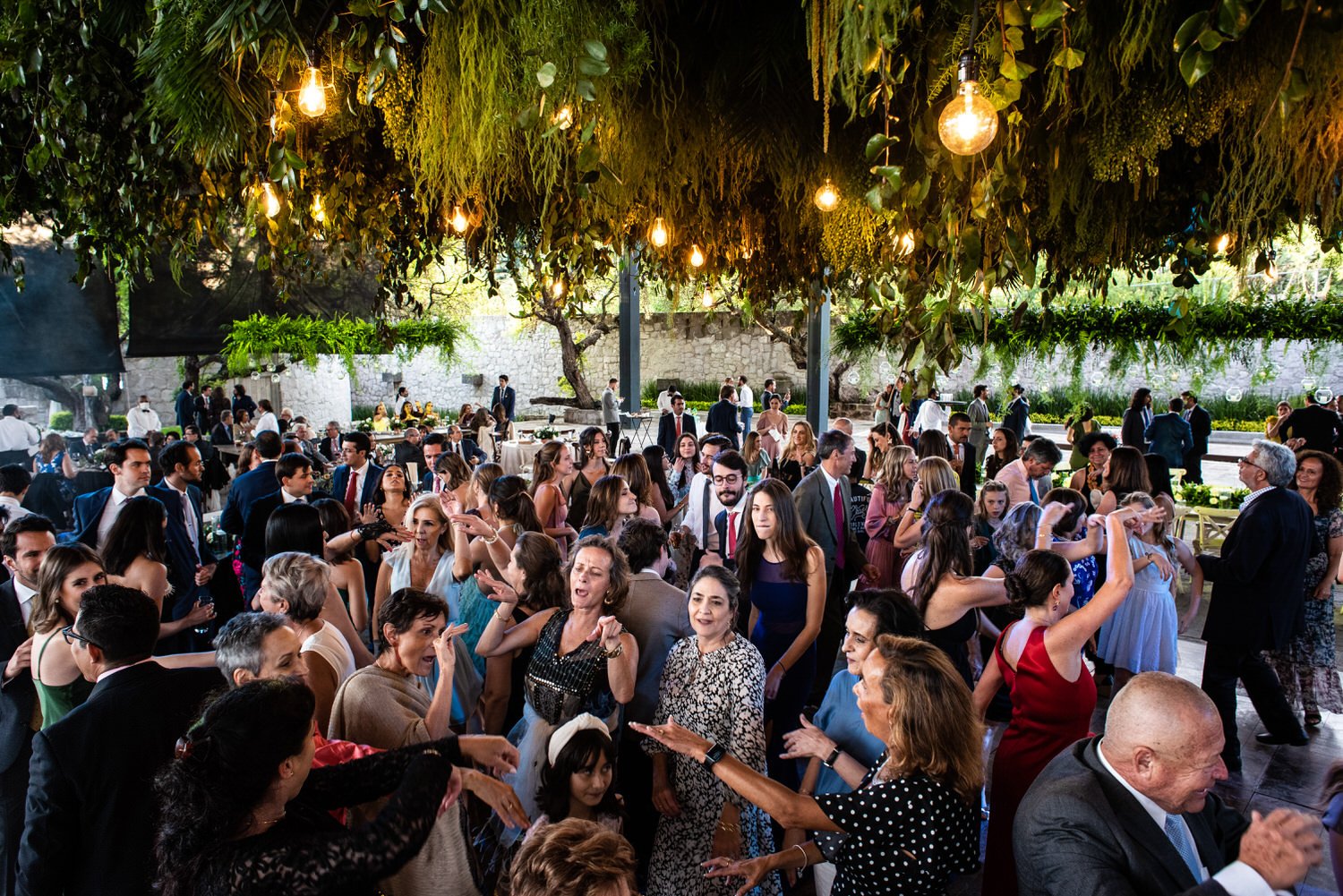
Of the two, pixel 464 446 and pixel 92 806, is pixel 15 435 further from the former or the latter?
pixel 92 806

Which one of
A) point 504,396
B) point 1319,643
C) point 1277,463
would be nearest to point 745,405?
point 504,396

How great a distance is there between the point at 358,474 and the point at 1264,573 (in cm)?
537

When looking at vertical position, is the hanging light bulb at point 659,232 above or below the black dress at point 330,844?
above

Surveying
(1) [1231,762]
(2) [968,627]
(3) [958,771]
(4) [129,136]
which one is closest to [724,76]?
Result: (3) [958,771]

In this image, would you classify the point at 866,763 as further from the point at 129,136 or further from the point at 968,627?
the point at 129,136

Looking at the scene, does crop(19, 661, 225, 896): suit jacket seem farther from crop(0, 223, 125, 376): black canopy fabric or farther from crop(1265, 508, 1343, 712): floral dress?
crop(1265, 508, 1343, 712): floral dress

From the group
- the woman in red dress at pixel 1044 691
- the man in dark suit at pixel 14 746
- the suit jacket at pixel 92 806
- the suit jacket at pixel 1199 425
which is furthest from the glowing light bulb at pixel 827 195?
the suit jacket at pixel 1199 425

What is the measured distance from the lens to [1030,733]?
2682 millimetres

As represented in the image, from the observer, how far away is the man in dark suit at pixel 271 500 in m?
4.64

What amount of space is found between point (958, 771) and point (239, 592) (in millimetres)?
4333

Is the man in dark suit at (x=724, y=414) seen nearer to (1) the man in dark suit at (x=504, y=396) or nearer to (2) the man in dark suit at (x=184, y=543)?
(1) the man in dark suit at (x=504, y=396)

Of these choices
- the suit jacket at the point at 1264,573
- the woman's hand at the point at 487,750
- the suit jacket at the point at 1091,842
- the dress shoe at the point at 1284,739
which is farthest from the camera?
the dress shoe at the point at 1284,739

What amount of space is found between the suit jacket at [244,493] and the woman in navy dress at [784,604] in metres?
3.06

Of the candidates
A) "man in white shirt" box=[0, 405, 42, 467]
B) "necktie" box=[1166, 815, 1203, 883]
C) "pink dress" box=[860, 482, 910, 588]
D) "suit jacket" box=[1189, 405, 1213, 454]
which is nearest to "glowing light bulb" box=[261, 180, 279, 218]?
"necktie" box=[1166, 815, 1203, 883]
